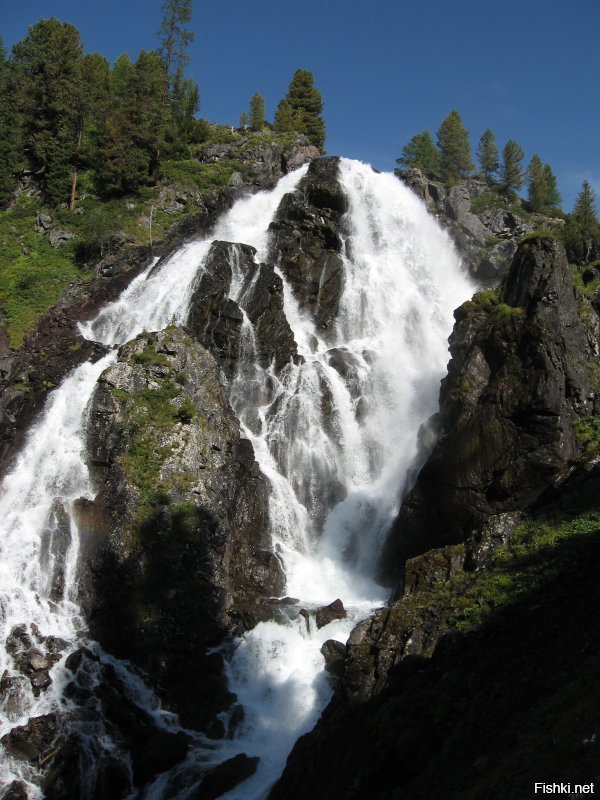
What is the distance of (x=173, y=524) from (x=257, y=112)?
57029 mm

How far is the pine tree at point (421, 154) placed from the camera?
70.6 m

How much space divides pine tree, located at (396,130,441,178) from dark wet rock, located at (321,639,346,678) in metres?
63.8

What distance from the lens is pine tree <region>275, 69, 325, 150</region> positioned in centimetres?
6400

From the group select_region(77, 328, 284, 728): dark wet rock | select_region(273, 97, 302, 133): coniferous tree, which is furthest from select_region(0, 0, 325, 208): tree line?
select_region(77, 328, 284, 728): dark wet rock

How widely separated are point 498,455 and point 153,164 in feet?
128

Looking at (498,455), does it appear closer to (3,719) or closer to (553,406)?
(553,406)

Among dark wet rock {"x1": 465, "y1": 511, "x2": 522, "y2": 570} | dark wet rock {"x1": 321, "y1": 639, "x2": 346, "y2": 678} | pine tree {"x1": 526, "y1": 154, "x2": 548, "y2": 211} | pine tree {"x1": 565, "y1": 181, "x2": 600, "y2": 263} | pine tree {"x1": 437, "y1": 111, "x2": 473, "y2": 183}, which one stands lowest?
dark wet rock {"x1": 321, "y1": 639, "x2": 346, "y2": 678}

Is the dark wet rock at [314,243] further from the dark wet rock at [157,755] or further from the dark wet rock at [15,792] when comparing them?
the dark wet rock at [15,792]

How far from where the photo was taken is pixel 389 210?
A: 42781mm

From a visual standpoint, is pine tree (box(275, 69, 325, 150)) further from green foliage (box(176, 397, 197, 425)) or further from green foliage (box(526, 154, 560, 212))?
green foliage (box(176, 397, 197, 425))

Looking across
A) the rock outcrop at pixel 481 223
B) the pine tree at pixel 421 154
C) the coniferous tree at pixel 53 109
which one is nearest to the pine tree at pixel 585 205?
the rock outcrop at pixel 481 223

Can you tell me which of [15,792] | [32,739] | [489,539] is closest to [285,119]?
[489,539]

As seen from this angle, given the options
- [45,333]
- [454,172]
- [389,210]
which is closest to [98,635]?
[45,333]

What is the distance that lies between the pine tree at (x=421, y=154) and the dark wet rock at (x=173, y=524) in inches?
2163
